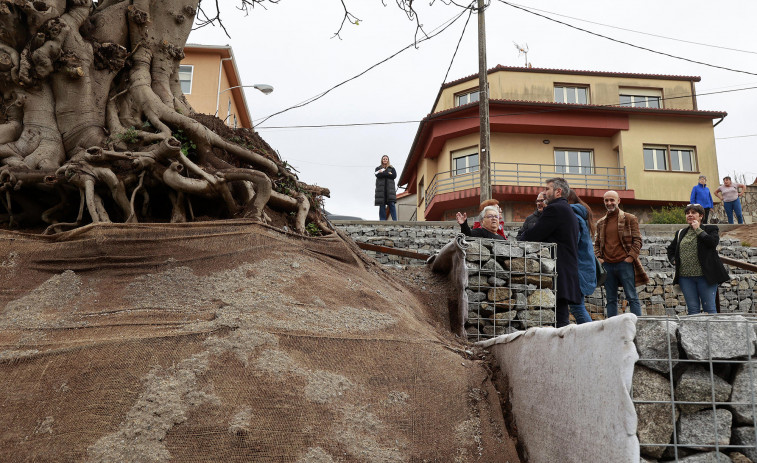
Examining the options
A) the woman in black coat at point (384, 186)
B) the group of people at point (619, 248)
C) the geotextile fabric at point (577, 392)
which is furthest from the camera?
Answer: the woman in black coat at point (384, 186)

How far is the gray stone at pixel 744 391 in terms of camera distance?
94.0 inches

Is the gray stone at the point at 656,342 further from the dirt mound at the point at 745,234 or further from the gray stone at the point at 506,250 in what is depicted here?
the dirt mound at the point at 745,234

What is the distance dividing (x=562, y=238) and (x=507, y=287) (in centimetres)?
76

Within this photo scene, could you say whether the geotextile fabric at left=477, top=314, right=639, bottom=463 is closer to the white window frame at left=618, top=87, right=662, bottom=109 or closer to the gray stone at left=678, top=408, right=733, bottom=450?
the gray stone at left=678, top=408, right=733, bottom=450

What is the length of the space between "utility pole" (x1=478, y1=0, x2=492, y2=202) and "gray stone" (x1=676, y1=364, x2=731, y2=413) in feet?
33.0

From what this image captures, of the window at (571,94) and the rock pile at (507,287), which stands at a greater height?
the window at (571,94)

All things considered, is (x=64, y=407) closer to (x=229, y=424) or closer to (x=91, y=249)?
(x=229, y=424)

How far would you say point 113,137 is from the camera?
4840 mm

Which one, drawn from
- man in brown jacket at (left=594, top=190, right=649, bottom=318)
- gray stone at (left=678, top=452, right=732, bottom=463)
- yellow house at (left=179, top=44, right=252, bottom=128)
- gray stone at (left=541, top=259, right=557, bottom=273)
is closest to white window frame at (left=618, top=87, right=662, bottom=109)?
yellow house at (left=179, top=44, right=252, bottom=128)

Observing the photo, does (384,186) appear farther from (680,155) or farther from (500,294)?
(680,155)

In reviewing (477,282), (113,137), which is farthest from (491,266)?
(113,137)

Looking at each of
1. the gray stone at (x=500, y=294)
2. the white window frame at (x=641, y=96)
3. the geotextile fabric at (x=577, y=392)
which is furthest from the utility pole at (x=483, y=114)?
the white window frame at (x=641, y=96)

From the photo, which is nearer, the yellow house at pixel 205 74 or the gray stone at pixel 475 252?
the gray stone at pixel 475 252

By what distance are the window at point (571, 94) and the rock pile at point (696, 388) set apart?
72.2 ft
